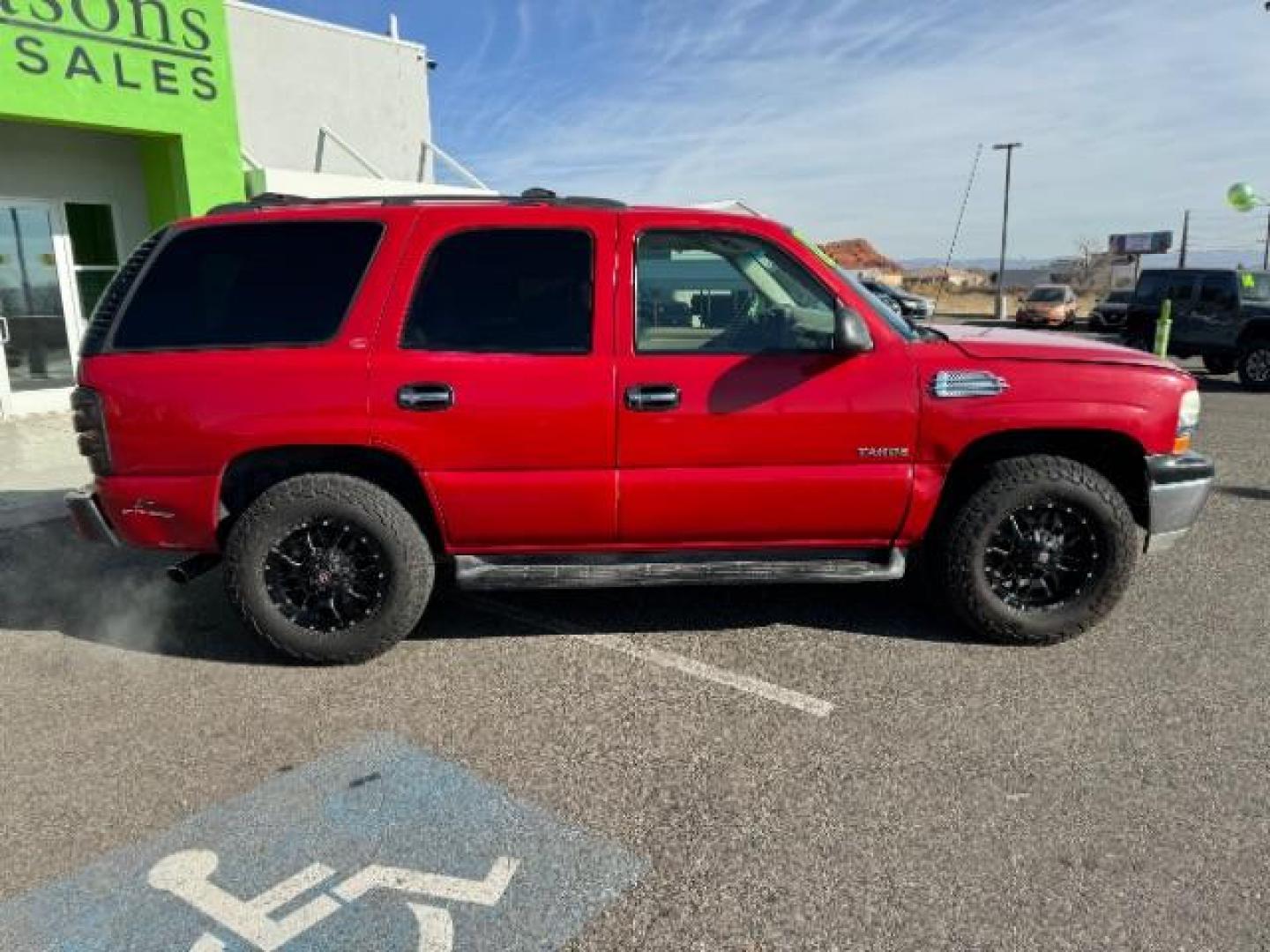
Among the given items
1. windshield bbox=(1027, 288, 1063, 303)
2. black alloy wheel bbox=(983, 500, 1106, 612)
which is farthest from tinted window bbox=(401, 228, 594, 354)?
windshield bbox=(1027, 288, 1063, 303)

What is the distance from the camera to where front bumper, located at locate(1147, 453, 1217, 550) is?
12.5 ft

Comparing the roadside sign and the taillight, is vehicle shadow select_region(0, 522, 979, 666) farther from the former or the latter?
the roadside sign

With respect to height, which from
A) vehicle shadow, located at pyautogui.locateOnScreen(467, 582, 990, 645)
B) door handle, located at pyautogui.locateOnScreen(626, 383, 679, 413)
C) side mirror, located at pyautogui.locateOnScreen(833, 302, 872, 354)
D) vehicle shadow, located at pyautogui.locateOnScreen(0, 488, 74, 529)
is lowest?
vehicle shadow, located at pyautogui.locateOnScreen(467, 582, 990, 645)

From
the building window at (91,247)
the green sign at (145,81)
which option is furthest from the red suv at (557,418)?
the building window at (91,247)

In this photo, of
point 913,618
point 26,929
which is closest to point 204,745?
point 26,929

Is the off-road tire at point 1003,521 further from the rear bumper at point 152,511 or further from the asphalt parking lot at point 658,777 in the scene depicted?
the rear bumper at point 152,511

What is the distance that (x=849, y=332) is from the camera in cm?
352

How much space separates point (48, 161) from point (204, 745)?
30.3 ft

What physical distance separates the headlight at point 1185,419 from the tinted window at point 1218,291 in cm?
1250

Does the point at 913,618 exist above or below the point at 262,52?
below

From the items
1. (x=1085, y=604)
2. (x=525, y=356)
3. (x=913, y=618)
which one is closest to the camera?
(x=525, y=356)

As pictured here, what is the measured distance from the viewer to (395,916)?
7.47ft

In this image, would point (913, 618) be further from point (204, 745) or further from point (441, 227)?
point (204, 745)

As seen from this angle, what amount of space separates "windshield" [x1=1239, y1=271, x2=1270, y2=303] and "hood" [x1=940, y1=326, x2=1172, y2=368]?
12.6 metres
